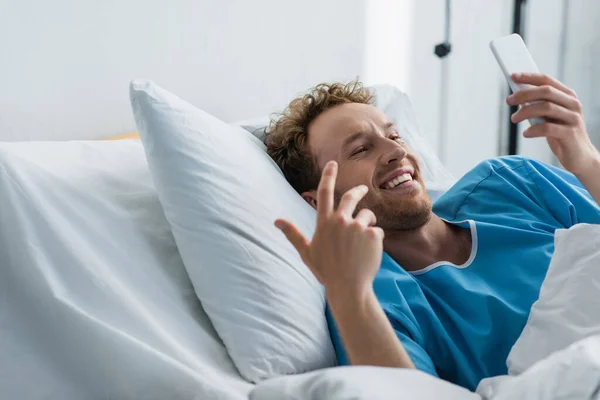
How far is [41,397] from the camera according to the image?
926 millimetres

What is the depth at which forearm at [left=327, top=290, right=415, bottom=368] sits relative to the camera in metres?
0.88

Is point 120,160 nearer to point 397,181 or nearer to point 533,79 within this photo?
point 397,181

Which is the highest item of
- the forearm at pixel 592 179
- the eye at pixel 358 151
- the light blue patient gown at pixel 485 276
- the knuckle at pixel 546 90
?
the knuckle at pixel 546 90

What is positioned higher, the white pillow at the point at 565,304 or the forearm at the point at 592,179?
the forearm at the point at 592,179

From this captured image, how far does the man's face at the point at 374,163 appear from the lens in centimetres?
127

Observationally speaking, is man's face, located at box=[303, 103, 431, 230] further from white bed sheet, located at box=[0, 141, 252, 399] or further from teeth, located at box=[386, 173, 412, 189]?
white bed sheet, located at box=[0, 141, 252, 399]

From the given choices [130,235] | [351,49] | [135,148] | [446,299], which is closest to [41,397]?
[130,235]

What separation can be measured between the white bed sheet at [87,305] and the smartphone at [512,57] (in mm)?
627

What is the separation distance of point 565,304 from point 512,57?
46cm

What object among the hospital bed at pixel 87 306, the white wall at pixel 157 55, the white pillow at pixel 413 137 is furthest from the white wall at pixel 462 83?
the hospital bed at pixel 87 306

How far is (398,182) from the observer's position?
1284 mm

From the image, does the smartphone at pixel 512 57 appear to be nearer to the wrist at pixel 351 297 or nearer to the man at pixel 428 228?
the man at pixel 428 228

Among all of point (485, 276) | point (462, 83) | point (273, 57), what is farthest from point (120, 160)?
point (462, 83)

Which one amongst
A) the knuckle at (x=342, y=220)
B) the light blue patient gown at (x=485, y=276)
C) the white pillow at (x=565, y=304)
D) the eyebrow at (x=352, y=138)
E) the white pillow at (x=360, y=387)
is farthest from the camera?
the eyebrow at (x=352, y=138)
